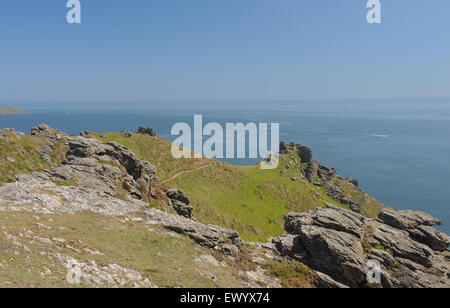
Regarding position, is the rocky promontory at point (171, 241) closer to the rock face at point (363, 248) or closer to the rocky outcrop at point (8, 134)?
the rock face at point (363, 248)

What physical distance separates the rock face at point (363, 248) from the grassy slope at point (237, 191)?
1165 inches

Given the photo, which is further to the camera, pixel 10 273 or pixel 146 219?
pixel 146 219

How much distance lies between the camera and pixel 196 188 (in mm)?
76000

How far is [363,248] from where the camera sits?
31.9 m

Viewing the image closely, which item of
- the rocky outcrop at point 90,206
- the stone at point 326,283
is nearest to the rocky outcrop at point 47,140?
the rocky outcrop at point 90,206

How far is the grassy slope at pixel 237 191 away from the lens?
68125 mm

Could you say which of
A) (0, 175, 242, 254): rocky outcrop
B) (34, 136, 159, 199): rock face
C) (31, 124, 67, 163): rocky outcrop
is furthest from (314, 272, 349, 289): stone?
(31, 124, 67, 163): rocky outcrop

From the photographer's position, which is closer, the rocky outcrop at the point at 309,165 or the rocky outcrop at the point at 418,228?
the rocky outcrop at the point at 418,228

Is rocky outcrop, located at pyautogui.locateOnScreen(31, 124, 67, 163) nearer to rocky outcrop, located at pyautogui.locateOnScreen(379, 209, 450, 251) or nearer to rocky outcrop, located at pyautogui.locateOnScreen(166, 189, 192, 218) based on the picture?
rocky outcrop, located at pyautogui.locateOnScreen(166, 189, 192, 218)

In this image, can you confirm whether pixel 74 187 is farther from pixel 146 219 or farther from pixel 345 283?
pixel 345 283

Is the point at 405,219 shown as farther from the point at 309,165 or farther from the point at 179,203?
the point at 309,165

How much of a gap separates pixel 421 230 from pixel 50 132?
79.9 metres
